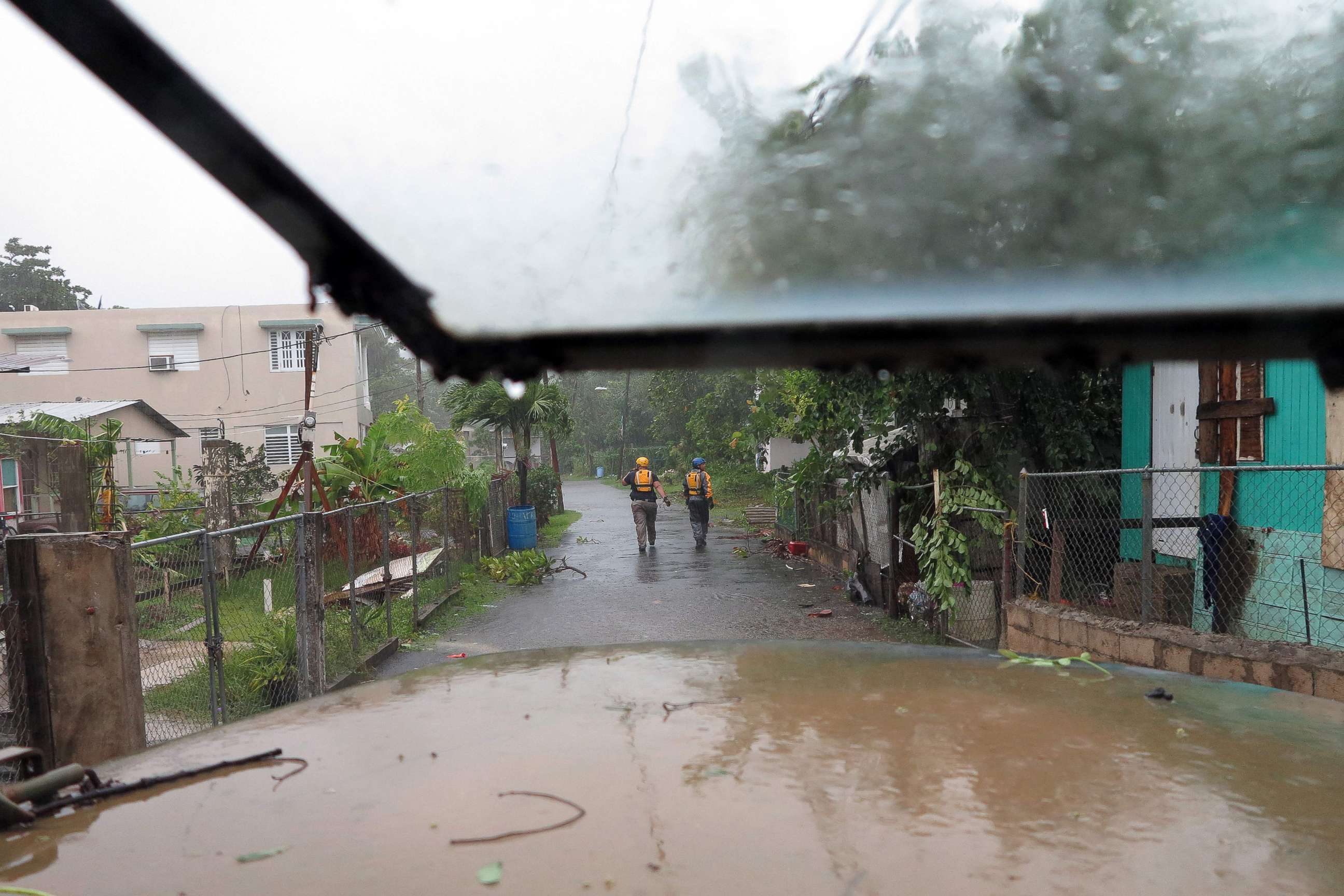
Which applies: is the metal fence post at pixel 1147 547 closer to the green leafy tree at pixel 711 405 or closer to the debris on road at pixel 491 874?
the debris on road at pixel 491 874

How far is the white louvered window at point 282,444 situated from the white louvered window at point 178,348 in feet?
10.6

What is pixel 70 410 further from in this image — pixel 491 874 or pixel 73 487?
pixel 491 874

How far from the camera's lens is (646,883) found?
1.90 metres

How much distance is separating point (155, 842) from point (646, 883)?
1.18 m

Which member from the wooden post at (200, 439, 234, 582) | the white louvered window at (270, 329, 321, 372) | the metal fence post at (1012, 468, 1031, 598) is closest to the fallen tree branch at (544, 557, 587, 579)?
the wooden post at (200, 439, 234, 582)

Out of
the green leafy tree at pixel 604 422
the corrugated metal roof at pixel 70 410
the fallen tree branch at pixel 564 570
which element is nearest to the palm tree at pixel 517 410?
the fallen tree branch at pixel 564 570

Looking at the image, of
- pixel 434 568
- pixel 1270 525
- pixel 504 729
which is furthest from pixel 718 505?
pixel 504 729

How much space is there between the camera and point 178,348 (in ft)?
104

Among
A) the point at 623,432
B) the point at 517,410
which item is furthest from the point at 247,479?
the point at 623,432

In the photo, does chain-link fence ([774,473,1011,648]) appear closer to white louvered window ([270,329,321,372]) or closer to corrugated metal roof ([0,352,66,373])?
white louvered window ([270,329,321,372])

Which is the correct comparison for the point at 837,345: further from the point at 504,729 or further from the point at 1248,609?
the point at 1248,609

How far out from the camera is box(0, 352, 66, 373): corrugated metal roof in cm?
2738

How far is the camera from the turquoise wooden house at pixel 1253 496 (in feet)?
23.5

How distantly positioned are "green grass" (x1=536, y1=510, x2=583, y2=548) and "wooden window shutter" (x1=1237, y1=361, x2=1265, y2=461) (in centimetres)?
1418
